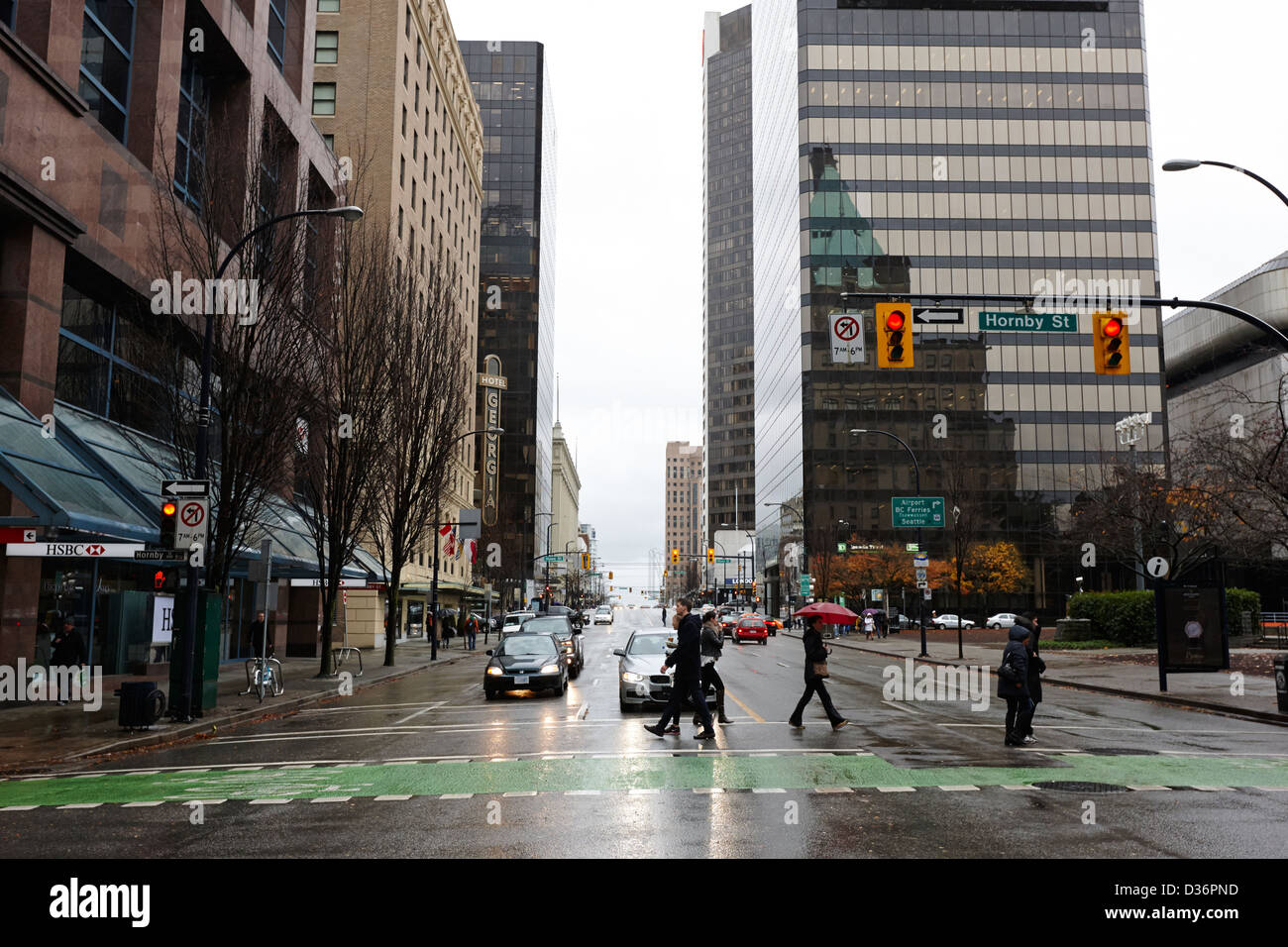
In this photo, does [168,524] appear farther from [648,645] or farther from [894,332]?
[894,332]

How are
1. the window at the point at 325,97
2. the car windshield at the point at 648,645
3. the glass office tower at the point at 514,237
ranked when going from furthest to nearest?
the glass office tower at the point at 514,237 < the window at the point at 325,97 < the car windshield at the point at 648,645

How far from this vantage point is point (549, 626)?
94.7 feet

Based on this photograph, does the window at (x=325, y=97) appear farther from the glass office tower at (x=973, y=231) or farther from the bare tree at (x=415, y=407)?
the glass office tower at (x=973, y=231)

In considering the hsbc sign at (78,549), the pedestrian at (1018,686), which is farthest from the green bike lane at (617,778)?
the hsbc sign at (78,549)

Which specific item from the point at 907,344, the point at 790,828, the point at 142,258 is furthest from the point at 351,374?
the point at 790,828

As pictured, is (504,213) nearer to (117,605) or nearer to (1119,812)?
(117,605)

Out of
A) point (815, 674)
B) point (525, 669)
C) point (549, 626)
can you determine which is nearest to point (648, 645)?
point (525, 669)

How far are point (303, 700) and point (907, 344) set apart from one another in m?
15.3

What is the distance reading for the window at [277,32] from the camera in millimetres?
34406

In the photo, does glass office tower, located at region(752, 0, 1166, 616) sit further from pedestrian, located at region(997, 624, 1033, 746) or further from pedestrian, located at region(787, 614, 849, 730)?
pedestrian, located at region(997, 624, 1033, 746)

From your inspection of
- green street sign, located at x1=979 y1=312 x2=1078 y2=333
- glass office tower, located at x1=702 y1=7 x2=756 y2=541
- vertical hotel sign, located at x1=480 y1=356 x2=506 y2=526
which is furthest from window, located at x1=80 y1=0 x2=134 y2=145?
glass office tower, located at x1=702 y1=7 x2=756 y2=541

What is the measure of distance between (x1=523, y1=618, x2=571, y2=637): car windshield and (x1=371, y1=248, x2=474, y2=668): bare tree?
20.8ft

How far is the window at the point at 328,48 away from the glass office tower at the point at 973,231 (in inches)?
1778

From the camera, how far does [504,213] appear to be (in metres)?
119
